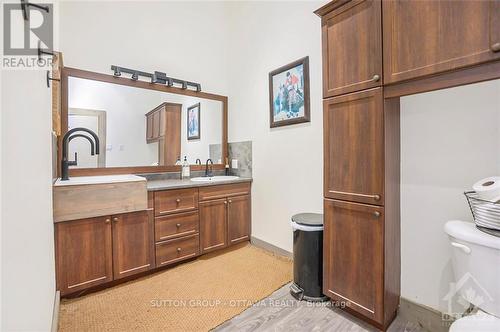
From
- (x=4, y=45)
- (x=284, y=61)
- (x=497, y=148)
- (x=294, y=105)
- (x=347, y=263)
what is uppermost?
(x=284, y=61)

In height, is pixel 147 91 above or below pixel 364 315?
above

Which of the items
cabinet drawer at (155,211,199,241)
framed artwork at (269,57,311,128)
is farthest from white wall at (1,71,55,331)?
framed artwork at (269,57,311,128)

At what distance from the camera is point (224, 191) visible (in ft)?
9.11

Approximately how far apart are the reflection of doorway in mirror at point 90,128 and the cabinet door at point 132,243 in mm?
713

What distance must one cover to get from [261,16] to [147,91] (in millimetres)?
1628

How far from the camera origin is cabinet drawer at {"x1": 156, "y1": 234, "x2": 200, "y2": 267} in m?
2.29

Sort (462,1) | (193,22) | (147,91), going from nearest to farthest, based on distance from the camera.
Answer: (462,1), (147,91), (193,22)

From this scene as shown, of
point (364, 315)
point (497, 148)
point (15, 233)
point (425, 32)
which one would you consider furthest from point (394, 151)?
point (15, 233)

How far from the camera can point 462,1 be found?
1.09m

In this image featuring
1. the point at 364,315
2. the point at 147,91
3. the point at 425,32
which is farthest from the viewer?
the point at 147,91

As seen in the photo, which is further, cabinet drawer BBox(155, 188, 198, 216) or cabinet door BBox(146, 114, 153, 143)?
cabinet door BBox(146, 114, 153, 143)

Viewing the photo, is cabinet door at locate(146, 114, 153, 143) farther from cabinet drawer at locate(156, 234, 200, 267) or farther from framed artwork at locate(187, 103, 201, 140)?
cabinet drawer at locate(156, 234, 200, 267)

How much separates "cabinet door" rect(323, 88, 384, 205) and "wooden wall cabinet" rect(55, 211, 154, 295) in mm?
1698

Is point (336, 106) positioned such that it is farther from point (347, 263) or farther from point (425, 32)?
point (347, 263)
